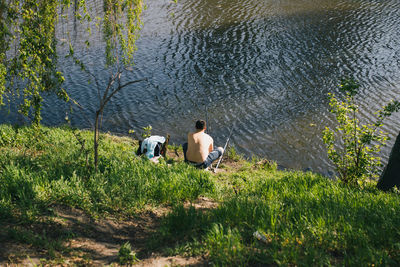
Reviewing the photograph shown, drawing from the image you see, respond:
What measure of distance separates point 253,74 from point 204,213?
42.9 ft

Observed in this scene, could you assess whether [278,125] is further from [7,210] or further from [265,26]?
[265,26]

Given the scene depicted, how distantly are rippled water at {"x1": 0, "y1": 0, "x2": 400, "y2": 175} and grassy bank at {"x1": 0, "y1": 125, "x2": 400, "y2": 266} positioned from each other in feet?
16.4

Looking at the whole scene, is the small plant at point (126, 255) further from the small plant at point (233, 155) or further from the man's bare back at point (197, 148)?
the small plant at point (233, 155)

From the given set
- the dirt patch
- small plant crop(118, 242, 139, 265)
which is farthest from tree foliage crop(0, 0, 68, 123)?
small plant crop(118, 242, 139, 265)

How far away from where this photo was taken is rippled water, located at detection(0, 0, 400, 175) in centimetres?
1320

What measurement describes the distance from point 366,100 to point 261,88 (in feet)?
13.7

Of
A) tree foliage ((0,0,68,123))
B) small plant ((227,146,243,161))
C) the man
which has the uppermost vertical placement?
tree foliage ((0,0,68,123))

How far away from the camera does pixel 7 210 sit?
4781 mm

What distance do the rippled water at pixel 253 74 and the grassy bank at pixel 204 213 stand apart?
197 inches

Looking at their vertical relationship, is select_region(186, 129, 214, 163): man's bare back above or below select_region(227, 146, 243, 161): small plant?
above

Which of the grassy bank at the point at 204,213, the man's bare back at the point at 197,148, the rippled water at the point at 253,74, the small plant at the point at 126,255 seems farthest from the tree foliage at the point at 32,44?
the man's bare back at the point at 197,148

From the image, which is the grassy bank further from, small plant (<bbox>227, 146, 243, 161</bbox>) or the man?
small plant (<bbox>227, 146, 243, 161</bbox>)

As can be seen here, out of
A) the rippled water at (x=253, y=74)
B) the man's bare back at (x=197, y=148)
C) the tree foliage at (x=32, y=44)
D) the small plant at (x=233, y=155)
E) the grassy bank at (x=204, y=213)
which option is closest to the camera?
the grassy bank at (x=204, y=213)

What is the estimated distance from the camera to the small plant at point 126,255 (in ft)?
13.4
